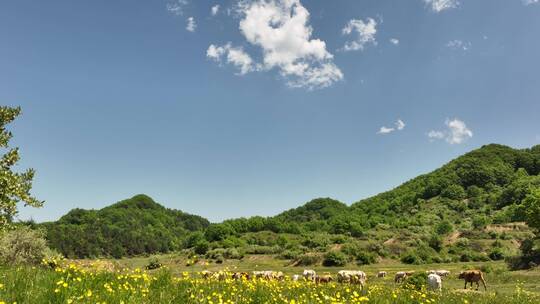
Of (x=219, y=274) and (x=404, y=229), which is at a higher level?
(x=404, y=229)

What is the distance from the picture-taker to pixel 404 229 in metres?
103

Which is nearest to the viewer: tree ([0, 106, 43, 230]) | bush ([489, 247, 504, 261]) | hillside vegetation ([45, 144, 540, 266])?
tree ([0, 106, 43, 230])

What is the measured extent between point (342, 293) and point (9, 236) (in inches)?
1050

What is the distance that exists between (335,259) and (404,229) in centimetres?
4136

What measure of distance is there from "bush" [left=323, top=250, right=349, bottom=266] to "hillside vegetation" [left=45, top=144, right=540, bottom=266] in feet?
0.55

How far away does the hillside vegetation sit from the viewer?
245ft

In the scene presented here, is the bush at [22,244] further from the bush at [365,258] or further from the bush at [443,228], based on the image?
the bush at [443,228]

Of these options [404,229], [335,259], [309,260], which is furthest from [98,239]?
[335,259]

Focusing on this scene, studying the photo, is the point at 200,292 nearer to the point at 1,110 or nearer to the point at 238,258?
the point at 1,110

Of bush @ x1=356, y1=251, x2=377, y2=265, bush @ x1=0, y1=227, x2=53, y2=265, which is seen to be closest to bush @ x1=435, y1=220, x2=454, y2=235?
bush @ x1=356, y1=251, x2=377, y2=265

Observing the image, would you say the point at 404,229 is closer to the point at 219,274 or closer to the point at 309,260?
the point at 309,260

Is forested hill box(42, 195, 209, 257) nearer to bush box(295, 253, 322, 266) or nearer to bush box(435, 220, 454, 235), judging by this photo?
bush box(295, 253, 322, 266)

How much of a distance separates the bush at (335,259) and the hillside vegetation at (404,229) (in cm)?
17

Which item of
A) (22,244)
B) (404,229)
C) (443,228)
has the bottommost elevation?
(443,228)
